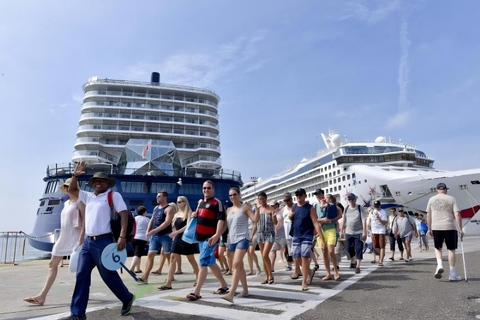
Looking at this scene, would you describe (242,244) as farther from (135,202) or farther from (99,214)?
(135,202)

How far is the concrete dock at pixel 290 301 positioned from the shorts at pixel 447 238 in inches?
22.2

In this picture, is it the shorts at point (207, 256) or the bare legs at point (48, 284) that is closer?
the bare legs at point (48, 284)

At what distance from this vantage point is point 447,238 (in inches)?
240

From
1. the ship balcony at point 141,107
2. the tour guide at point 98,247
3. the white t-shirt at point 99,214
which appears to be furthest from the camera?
the ship balcony at point 141,107

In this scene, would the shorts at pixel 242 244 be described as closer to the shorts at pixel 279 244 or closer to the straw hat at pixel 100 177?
the straw hat at pixel 100 177

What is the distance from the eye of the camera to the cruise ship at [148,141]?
85.0 ft

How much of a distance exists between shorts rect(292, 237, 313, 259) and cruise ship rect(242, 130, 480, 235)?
18.4 meters

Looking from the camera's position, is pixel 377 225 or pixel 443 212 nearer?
pixel 443 212

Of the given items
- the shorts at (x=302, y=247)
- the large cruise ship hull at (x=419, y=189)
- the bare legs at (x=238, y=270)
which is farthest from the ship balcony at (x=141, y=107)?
the bare legs at (x=238, y=270)

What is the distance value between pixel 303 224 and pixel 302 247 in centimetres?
36

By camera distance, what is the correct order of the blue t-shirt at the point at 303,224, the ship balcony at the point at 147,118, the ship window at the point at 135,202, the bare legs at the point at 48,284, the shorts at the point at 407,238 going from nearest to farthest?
the bare legs at the point at 48,284 < the blue t-shirt at the point at 303,224 < the shorts at the point at 407,238 < the ship window at the point at 135,202 < the ship balcony at the point at 147,118

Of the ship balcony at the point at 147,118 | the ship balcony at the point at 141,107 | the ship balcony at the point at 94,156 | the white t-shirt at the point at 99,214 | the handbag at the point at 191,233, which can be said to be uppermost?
the ship balcony at the point at 141,107

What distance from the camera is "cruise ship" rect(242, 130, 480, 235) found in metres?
31.2

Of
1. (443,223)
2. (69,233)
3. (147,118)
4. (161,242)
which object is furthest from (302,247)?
(147,118)
